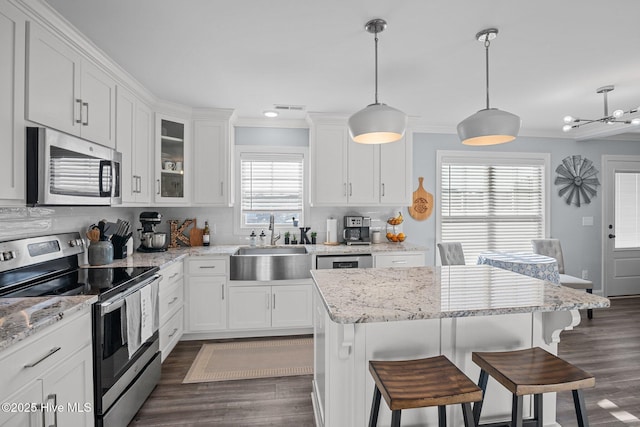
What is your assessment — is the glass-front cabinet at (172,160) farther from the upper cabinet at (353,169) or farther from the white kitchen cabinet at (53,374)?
the white kitchen cabinet at (53,374)

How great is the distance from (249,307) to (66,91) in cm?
238

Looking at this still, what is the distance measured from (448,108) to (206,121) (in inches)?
108

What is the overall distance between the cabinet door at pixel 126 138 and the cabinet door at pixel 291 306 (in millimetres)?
1654

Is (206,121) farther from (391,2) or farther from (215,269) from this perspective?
(391,2)

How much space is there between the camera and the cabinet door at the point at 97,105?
7.06ft

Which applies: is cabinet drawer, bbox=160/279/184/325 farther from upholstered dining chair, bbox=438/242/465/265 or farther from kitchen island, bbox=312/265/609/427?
upholstered dining chair, bbox=438/242/465/265

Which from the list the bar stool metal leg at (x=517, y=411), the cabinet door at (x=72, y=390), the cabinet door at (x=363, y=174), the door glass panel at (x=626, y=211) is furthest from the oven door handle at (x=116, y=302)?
the door glass panel at (x=626, y=211)

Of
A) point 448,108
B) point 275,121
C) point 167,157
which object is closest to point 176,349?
point 167,157

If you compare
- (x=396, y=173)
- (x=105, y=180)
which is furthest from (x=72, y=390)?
(x=396, y=173)

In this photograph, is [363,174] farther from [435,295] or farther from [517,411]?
[517,411]

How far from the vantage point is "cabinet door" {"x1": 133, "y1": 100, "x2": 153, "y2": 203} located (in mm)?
2939

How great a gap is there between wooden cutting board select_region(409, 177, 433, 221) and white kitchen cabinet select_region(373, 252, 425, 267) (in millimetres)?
886

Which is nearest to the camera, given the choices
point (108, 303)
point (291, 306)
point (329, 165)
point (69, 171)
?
point (108, 303)

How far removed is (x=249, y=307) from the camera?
3354 millimetres
